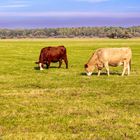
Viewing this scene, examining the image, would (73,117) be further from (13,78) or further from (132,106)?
(13,78)

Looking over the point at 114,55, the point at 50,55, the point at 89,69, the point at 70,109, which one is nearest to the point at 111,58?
the point at 114,55

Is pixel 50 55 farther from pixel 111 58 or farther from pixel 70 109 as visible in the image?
pixel 70 109

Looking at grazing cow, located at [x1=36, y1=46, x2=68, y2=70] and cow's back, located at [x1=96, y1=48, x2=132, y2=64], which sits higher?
cow's back, located at [x1=96, y1=48, x2=132, y2=64]

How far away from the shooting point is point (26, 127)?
1223 centimetres

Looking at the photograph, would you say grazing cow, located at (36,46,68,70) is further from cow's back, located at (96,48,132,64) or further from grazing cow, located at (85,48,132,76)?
cow's back, located at (96,48,132,64)

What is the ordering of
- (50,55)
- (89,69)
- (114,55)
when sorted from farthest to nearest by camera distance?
(50,55) → (89,69) → (114,55)

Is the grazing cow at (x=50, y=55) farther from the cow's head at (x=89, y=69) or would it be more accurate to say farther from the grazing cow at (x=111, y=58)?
the grazing cow at (x=111, y=58)

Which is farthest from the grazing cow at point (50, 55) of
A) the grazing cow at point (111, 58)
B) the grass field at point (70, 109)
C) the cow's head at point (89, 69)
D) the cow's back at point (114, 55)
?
the grass field at point (70, 109)

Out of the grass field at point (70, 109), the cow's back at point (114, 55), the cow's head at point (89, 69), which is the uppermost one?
the cow's back at point (114, 55)

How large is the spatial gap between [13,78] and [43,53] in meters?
6.32

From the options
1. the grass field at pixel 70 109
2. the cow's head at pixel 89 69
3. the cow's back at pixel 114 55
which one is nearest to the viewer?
the grass field at pixel 70 109

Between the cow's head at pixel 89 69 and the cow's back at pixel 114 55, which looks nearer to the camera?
the cow's back at pixel 114 55

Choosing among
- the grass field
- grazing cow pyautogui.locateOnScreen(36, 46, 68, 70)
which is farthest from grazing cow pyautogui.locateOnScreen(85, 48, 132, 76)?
grazing cow pyautogui.locateOnScreen(36, 46, 68, 70)

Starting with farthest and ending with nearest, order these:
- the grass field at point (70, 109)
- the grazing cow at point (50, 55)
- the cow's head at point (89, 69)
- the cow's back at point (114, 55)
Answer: the grazing cow at point (50, 55) → the cow's head at point (89, 69) → the cow's back at point (114, 55) → the grass field at point (70, 109)
